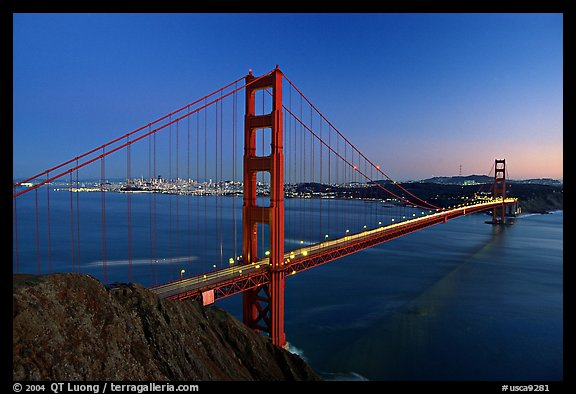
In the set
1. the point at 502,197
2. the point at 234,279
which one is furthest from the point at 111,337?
the point at 502,197

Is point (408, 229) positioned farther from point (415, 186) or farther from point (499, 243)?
point (415, 186)

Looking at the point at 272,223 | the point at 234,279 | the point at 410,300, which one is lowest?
the point at 410,300

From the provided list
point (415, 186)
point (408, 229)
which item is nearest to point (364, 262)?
point (408, 229)

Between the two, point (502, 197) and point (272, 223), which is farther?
point (502, 197)

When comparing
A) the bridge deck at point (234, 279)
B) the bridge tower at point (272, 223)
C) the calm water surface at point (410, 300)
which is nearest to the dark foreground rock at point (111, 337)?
the bridge deck at point (234, 279)

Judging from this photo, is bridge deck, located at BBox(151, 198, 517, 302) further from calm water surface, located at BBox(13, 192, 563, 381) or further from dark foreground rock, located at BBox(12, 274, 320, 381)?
calm water surface, located at BBox(13, 192, 563, 381)

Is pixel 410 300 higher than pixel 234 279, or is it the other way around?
pixel 234 279

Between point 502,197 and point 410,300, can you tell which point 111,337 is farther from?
point 502,197
